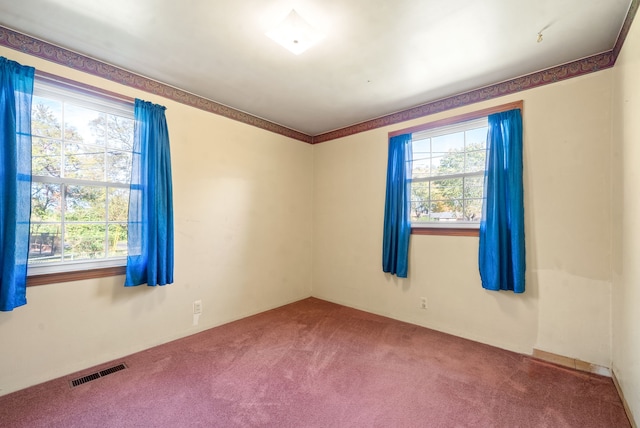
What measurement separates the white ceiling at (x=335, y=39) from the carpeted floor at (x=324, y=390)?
265 centimetres

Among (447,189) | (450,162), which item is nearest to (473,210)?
(447,189)

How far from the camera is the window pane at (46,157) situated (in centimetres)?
216

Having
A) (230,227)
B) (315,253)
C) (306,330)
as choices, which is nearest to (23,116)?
(230,227)

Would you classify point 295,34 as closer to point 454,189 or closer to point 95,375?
point 454,189

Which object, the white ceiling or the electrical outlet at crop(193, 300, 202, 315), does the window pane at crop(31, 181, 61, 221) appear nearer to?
the white ceiling

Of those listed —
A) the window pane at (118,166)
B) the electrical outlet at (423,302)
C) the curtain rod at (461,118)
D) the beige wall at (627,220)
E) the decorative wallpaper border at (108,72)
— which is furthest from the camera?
the electrical outlet at (423,302)

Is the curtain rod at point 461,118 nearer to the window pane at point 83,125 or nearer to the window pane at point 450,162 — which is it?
the window pane at point 450,162

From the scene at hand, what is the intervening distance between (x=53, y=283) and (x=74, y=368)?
731 mm

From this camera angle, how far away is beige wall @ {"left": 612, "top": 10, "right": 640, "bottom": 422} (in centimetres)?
169

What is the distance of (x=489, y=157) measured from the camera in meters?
2.74

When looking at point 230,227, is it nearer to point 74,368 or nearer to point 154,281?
point 154,281

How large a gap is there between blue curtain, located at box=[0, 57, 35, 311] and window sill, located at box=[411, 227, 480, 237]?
3564 millimetres

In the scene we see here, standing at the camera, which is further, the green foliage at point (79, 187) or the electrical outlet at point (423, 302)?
the electrical outlet at point (423, 302)

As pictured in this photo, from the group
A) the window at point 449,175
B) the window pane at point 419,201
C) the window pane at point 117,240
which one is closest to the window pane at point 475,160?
the window at point 449,175
